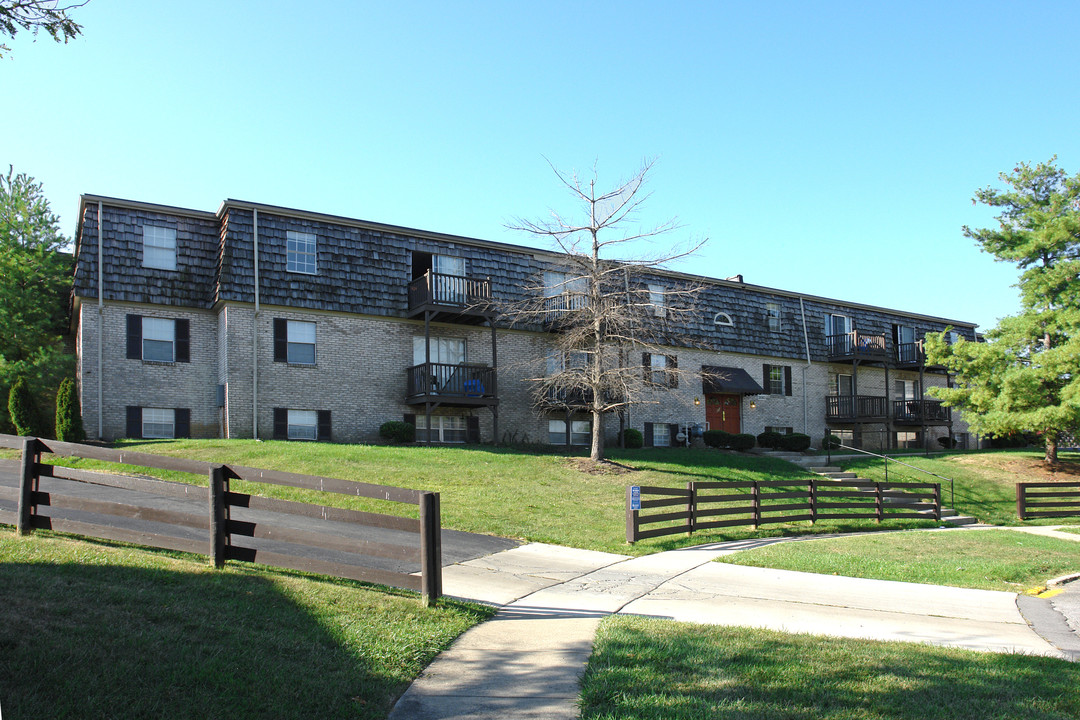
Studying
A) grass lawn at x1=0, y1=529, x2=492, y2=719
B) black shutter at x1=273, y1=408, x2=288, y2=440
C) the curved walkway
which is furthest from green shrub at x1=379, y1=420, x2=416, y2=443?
grass lawn at x1=0, y1=529, x2=492, y2=719

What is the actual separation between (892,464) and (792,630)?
23.1 m

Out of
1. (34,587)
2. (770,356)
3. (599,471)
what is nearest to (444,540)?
(34,587)

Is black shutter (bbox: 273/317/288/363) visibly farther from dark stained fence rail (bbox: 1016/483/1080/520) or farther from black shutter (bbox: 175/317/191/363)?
dark stained fence rail (bbox: 1016/483/1080/520)

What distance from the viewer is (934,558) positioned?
1304 cm

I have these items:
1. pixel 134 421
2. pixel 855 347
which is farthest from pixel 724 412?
pixel 134 421

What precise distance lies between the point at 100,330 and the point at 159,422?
118 inches

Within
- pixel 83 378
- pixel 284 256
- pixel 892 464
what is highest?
pixel 284 256

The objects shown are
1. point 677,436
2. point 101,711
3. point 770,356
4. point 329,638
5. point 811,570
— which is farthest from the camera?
point 770,356

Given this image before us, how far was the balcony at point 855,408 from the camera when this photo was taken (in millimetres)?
32625

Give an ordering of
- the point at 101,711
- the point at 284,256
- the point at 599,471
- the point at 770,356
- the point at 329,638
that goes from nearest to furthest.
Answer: the point at 101,711, the point at 329,638, the point at 599,471, the point at 284,256, the point at 770,356

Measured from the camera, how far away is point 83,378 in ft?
68.4

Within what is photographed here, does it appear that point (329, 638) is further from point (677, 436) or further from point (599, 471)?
point (677, 436)

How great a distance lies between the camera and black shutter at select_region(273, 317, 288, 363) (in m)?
22.4

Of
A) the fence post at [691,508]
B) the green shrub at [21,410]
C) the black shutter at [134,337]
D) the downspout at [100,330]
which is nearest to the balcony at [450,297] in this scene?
the black shutter at [134,337]
